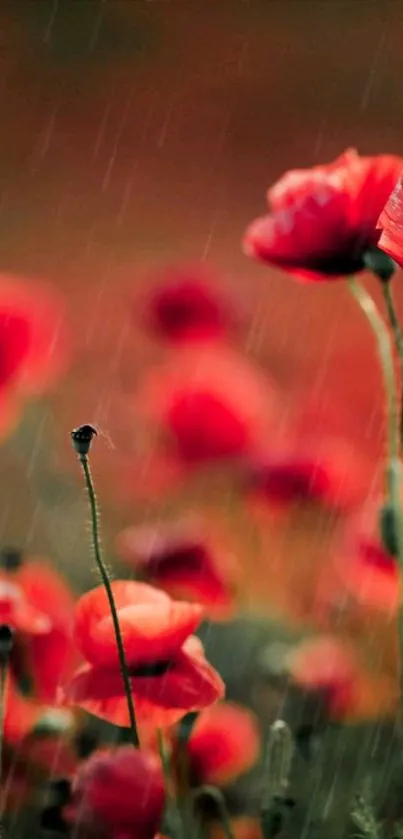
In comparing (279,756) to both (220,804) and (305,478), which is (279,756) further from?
(305,478)

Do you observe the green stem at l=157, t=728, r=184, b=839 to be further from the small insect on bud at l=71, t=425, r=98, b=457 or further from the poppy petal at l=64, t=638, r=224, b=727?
the small insect on bud at l=71, t=425, r=98, b=457

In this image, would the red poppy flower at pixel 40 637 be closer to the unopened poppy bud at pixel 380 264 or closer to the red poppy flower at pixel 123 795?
the red poppy flower at pixel 123 795

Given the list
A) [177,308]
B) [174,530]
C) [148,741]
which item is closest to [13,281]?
[177,308]

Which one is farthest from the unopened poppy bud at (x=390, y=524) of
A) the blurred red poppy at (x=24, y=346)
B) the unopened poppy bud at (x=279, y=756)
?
the blurred red poppy at (x=24, y=346)

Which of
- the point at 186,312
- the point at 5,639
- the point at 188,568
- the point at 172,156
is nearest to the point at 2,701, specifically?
the point at 5,639

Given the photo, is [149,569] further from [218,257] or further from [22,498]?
[218,257]

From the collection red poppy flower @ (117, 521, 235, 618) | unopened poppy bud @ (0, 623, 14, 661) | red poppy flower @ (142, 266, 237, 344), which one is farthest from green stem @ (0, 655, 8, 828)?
red poppy flower @ (142, 266, 237, 344)
